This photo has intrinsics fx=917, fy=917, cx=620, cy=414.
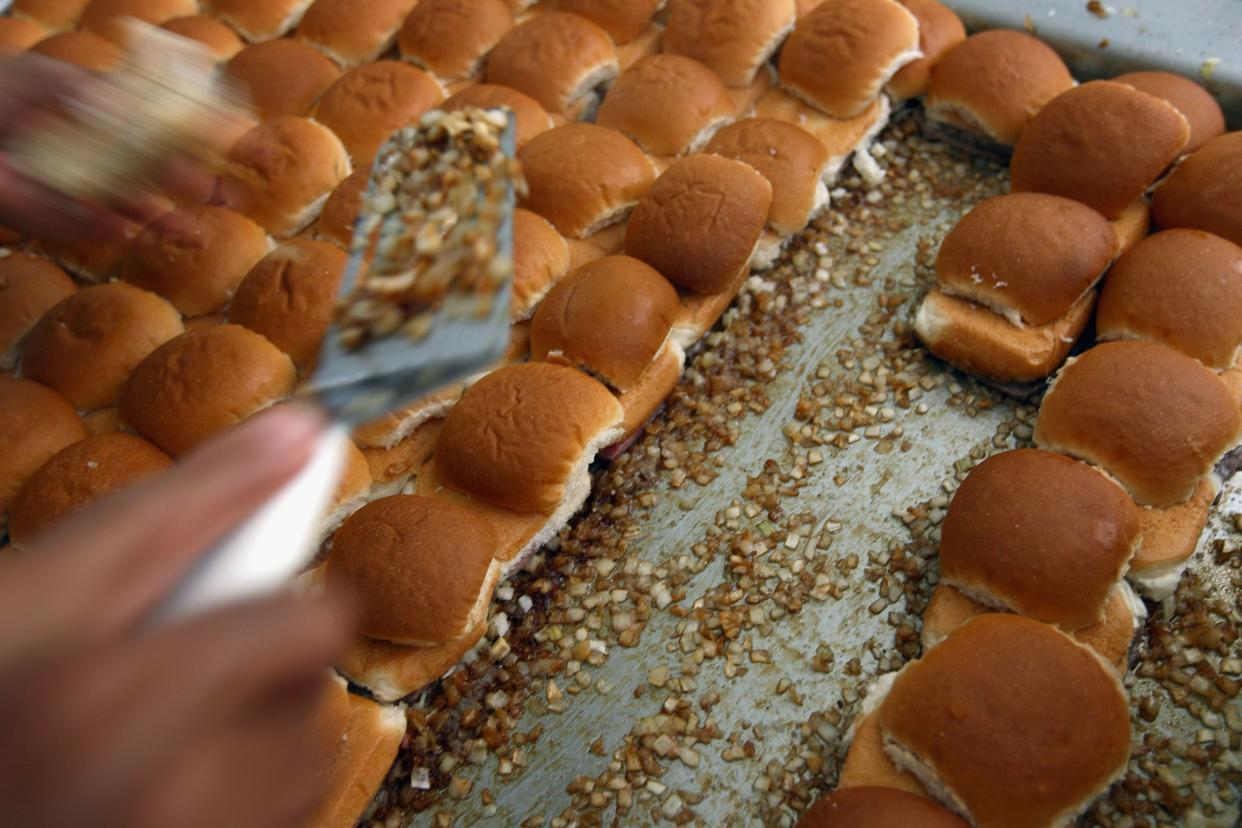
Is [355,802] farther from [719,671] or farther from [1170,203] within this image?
[1170,203]

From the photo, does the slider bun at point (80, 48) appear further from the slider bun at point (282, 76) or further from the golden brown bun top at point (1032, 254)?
the golden brown bun top at point (1032, 254)

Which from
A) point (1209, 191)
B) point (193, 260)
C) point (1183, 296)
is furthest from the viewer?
point (193, 260)

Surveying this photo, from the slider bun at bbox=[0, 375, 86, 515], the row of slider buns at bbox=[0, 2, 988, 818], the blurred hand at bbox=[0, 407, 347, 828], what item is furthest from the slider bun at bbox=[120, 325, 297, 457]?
the blurred hand at bbox=[0, 407, 347, 828]

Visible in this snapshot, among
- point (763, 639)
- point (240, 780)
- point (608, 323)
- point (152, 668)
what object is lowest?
point (763, 639)

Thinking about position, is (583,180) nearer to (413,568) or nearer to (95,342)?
(413,568)

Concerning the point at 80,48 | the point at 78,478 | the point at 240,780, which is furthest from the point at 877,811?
the point at 80,48

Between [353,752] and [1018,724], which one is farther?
[353,752]

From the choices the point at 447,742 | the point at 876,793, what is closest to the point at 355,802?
the point at 447,742
